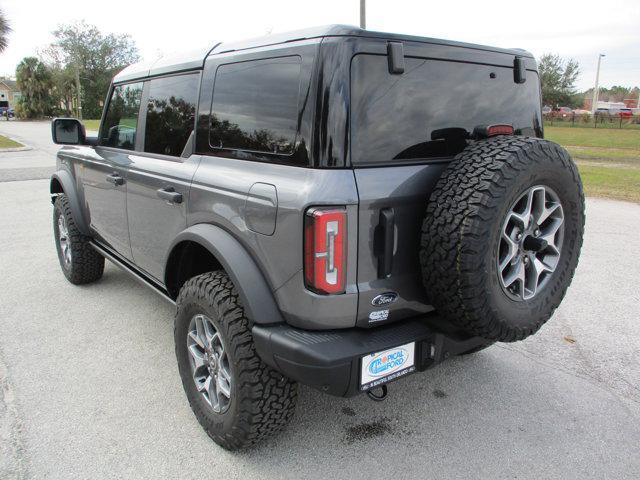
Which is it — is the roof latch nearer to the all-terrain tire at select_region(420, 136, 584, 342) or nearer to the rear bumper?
the all-terrain tire at select_region(420, 136, 584, 342)

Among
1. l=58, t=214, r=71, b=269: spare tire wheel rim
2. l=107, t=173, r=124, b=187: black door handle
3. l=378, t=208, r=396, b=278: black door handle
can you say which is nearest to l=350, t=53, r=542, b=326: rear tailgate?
l=378, t=208, r=396, b=278: black door handle

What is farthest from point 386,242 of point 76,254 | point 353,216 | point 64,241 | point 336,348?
point 64,241

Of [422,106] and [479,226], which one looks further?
[422,106]

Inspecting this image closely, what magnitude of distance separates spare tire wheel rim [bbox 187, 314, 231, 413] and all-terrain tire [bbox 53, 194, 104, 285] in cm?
235

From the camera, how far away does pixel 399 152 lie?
2234 mm

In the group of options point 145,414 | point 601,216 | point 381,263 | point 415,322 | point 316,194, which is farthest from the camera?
point 601,216

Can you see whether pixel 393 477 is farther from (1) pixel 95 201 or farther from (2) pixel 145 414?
(1) pixel 95 201

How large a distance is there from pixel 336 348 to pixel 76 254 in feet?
11.3

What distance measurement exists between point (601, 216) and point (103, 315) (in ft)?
23.6

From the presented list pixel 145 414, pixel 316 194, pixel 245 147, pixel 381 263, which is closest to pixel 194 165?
pixel 245 147

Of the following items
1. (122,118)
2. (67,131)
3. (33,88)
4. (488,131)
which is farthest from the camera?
(33,88)

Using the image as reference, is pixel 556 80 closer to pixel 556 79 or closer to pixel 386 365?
pixel 556 79

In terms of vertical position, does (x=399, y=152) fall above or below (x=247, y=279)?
above

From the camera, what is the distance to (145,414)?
2787mm
